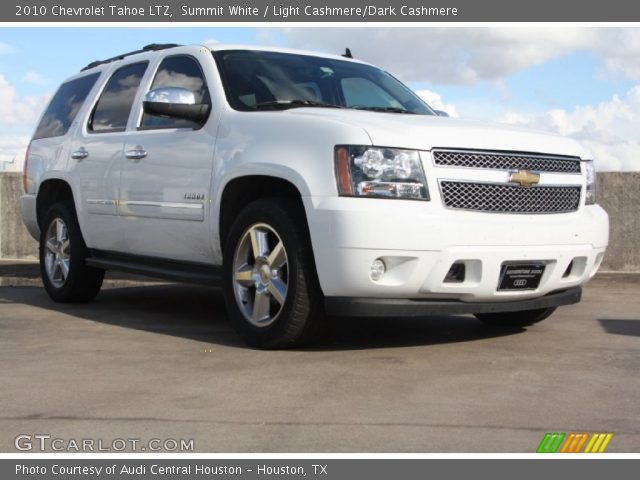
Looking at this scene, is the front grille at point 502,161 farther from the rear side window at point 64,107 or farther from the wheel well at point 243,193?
the rear side window at point 64,107

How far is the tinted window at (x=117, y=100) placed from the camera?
7641mm

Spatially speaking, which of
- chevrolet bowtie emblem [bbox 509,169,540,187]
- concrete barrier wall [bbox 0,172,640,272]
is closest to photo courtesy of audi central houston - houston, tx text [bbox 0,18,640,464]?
chevrolet bowtie emblem [bbox 509,169,540,187]

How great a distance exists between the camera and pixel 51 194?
8.73 meters

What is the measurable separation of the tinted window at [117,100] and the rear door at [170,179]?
0.92ft

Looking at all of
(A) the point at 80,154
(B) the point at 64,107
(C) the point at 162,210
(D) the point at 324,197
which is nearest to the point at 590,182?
(D) the point at 324,197

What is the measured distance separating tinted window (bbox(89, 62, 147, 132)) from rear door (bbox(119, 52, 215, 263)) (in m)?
0.28

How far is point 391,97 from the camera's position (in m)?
7.32

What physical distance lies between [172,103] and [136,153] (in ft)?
2.64

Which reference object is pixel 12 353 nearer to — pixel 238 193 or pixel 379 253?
pixel 238 193

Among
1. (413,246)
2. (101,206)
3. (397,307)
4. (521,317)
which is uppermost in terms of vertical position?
(413,246)

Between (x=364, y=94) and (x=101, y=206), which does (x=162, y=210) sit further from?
(x=364, y=94)

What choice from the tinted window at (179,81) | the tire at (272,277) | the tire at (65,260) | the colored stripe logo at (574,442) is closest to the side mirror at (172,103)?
the tinted window at (179,81)
